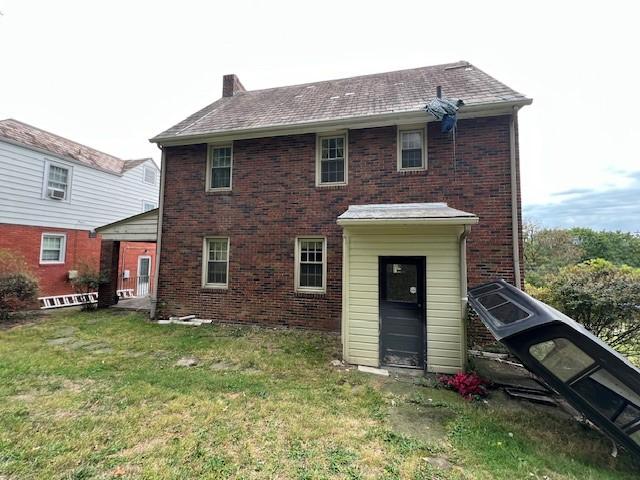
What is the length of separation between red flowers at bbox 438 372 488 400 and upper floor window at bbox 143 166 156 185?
707 inches

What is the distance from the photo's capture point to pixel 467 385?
14.4 feet

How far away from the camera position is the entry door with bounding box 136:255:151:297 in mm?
15163

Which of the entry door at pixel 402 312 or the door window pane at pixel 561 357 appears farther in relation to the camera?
the entry door at pixel 402 312

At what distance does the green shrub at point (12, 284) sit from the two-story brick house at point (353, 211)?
167 inches

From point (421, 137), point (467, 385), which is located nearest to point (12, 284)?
point (467, 385)

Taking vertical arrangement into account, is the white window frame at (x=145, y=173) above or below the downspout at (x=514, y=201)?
above

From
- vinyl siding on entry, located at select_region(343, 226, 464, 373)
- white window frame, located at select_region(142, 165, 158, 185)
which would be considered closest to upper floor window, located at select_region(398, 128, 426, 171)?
vinyl siding on entry, located at select_region(343, 226, 464, 373)

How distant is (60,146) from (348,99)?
13.2 m

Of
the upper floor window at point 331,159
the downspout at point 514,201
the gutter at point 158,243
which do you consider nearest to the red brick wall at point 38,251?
the gutter at point 158,243

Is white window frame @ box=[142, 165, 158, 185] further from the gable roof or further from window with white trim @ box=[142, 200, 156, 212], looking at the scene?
window with white trim @ box=[142, 200, 156, 212]

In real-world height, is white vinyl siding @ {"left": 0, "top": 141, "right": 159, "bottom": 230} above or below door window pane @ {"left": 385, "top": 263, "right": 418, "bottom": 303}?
above

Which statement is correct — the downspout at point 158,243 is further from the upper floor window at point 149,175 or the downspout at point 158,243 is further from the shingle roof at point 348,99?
the upper floor window at point 149,175

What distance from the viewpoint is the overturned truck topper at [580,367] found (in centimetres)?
275

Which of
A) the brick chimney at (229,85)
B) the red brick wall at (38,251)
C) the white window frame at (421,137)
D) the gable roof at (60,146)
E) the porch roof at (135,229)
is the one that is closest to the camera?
the white window frame at (421,137)
